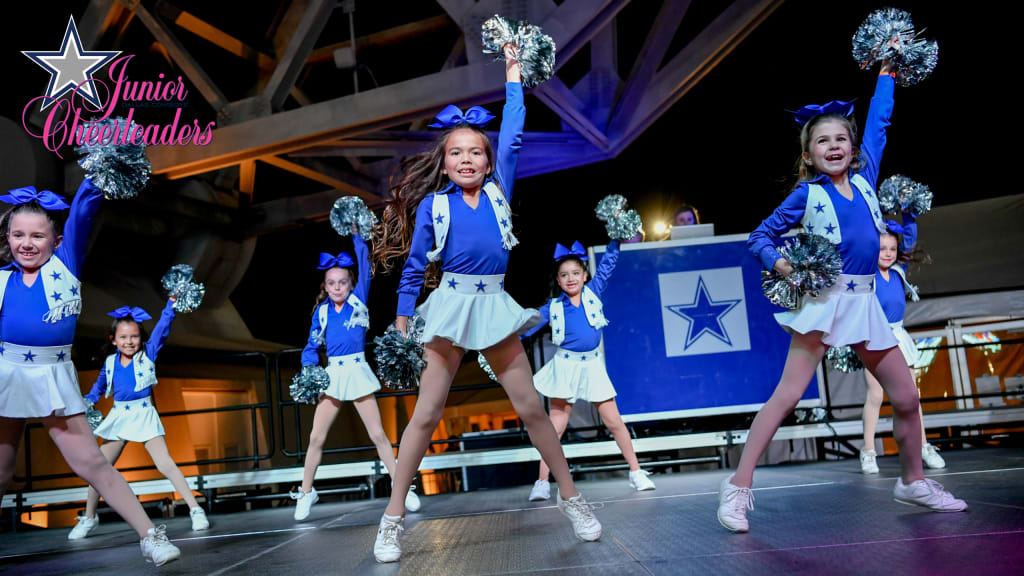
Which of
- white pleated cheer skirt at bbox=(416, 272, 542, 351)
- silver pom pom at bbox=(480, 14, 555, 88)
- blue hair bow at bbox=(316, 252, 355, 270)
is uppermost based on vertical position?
silver pom pom at bbox=(480, 14, 555, 88)

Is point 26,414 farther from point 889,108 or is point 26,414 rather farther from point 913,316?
point 913,316

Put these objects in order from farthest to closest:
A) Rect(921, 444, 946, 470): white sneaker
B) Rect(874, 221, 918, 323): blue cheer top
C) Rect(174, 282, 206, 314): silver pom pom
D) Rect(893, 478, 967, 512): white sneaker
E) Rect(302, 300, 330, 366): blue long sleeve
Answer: Rect(302, 300, 330, 366): blue long sleeve, Rect(174, 282, 206, 314): silver pom pom, Rect(874, 221, 918, 323): blue cheer top, Rect(921, 444, 946, 470): white sneaker, Rect(893, 478, 967, 512): white sneaker

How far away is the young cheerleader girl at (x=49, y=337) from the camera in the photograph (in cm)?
346

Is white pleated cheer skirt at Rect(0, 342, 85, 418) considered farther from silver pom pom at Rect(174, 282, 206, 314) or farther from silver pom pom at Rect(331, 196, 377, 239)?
silver pom pom at Rect(331, 196, 377, 239)

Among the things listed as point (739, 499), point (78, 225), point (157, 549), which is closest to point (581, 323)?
point (739, 499)

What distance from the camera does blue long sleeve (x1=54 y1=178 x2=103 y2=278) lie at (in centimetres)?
348

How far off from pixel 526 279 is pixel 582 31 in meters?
6.22

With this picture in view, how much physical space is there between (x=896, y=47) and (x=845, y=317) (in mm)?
1234

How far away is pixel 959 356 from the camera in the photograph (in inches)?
344

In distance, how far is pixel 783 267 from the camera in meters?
3.12

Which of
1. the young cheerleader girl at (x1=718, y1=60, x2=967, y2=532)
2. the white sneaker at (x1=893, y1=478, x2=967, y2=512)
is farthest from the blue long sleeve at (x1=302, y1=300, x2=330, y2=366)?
the white sneaker at (x1=893, y1=478, x2=967, y2=512)

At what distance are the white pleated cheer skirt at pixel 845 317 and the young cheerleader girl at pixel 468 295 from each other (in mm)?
1073

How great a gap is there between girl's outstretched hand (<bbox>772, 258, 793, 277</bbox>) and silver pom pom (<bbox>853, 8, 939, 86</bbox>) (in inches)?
40.7

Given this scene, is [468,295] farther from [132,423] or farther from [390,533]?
[132,423]
